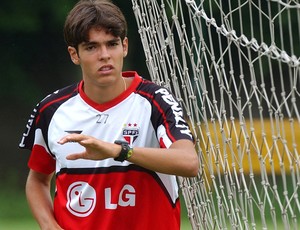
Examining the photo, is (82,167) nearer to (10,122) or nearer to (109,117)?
(109,117)

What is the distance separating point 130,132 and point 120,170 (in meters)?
0.17

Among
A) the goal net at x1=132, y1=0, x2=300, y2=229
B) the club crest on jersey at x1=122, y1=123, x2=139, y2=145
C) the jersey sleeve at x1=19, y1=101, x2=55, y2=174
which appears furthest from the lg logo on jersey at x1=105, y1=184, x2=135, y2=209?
the goal net at x1=132, y1=0, x2=300, y2=229

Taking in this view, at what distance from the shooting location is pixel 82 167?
425 cm

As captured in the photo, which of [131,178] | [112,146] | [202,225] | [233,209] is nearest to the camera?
[112,146]

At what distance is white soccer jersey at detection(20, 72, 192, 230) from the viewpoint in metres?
4.16

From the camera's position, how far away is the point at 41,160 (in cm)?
450

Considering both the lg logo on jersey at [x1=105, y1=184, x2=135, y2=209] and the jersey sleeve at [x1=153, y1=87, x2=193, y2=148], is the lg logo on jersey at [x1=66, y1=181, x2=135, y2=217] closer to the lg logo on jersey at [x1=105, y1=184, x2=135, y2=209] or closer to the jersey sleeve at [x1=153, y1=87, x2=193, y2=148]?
the lg logo on jersey at [x1=105, y1=184, x2=135, y2=209]

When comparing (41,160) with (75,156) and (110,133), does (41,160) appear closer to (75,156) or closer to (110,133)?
(110,133)

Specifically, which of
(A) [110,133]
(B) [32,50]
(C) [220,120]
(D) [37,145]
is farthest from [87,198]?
(B) [32,50]

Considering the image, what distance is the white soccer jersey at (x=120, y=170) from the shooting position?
416 centimetres

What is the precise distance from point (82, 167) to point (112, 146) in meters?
0.45

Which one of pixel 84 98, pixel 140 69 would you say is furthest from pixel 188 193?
pixel 140 69

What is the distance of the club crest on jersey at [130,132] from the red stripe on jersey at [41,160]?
0.46 metres

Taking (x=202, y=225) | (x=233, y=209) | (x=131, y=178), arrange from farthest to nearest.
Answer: (x=202, y=225)
(x=233, y=209)
(x=131, y=178)
